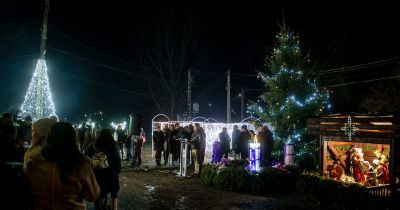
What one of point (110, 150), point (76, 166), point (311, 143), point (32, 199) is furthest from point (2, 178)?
point (311, 143)

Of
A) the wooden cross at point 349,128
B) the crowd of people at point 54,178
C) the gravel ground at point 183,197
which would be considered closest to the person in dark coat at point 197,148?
the gravel ground at point 183,197

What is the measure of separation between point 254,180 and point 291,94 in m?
7.21

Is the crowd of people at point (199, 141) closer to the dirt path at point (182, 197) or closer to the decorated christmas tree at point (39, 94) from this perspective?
the dirt path at point (182, 197)

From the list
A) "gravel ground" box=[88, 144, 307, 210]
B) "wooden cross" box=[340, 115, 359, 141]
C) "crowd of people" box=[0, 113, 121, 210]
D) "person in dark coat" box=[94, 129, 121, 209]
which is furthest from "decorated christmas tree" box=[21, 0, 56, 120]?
"crowd of people" box=[0, 113, 121, 210]

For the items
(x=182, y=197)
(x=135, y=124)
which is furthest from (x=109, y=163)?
(x=135, y=124)

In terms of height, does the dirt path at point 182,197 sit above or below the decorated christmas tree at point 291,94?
below

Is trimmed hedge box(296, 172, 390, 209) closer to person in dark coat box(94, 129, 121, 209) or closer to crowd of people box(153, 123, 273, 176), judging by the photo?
crowd of people box(153, 123, 273, 176)

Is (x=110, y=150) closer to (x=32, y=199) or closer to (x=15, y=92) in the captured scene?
(x=32, y=199)

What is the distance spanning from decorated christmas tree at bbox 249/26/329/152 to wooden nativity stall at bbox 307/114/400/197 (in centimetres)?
631

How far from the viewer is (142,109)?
160 feet

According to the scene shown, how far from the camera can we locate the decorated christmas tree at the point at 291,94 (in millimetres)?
19078

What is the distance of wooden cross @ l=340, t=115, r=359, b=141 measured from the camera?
11305 millimetres

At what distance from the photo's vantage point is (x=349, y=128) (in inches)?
450

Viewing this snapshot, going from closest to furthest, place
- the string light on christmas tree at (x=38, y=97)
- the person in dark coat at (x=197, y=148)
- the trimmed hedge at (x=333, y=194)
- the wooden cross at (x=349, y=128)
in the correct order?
the trimmed hedge at (x=333, y=194) → the wooden cross at (x=349, y=128) → the person in dark coat at (x=197, y=148) → the string light on christmas tree at (x=38, y=97)
